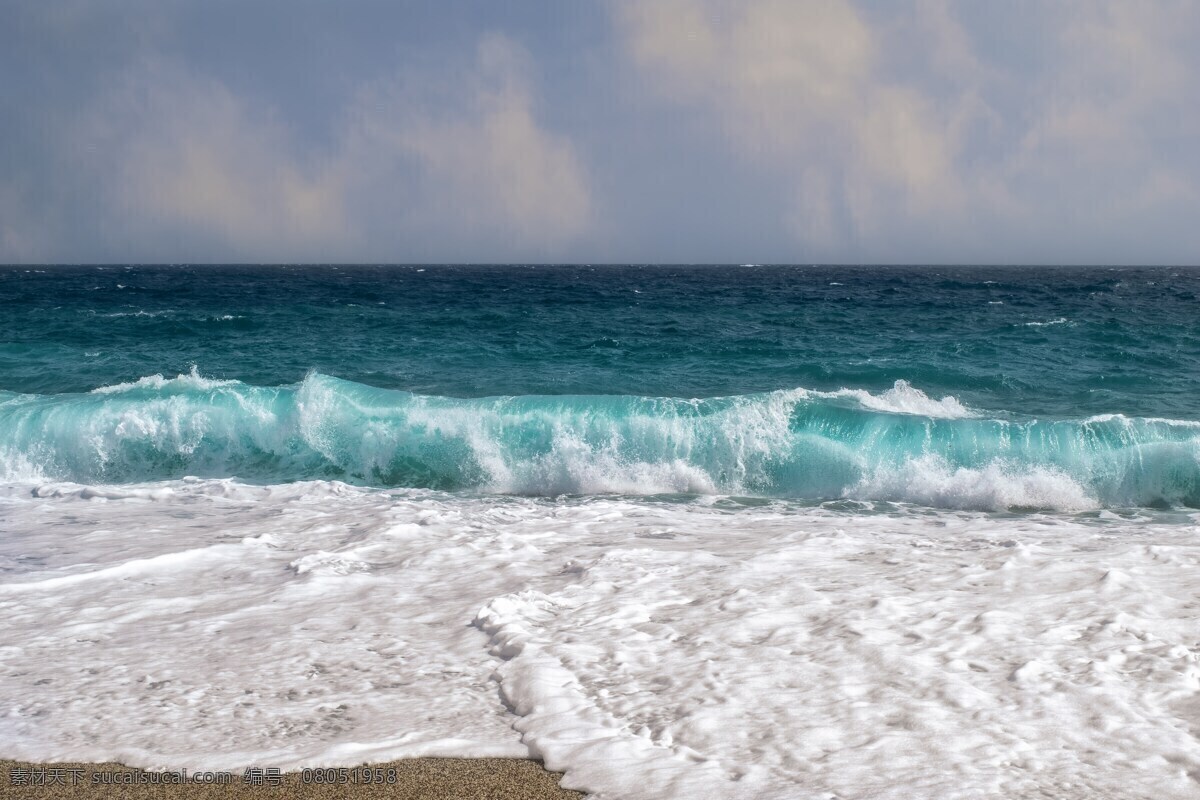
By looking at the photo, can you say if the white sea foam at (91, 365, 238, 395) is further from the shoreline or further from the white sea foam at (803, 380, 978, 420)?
the shoreline

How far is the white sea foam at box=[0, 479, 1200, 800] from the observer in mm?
3859

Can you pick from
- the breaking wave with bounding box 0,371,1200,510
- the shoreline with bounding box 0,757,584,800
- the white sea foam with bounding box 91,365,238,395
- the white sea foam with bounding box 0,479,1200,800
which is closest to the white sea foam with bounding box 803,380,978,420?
the breaking wave with bounding box 0,371,1200,510

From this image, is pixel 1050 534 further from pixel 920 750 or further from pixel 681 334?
pixel 681 334

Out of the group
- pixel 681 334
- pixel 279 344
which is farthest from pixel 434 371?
pixel 681 334

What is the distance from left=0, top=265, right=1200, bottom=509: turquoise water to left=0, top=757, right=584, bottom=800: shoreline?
7574mm

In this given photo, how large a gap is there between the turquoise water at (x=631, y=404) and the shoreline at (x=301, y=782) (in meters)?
7.57

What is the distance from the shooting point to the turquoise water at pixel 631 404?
11.6m

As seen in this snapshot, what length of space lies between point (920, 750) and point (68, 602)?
223 inches

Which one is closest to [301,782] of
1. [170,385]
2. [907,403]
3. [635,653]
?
[635,653]

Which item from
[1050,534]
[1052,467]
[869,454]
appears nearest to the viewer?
[1050,534]

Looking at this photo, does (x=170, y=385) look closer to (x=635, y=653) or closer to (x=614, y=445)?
(x=614, y=445)

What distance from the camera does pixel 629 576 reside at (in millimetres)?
6547

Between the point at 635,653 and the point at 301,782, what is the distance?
1.99 m

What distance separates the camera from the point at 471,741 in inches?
160
